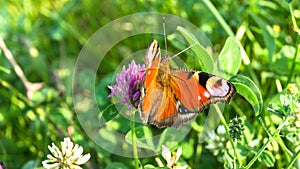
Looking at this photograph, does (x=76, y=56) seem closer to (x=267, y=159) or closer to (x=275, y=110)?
(x=267, y=159)

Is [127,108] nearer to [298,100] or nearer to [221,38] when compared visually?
[298,100]

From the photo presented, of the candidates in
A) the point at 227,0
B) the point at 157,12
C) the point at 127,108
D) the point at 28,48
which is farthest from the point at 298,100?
the point at 28,48

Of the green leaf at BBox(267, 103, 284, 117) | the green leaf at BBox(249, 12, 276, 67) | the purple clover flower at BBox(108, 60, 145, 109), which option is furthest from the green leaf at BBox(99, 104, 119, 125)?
the green leaf at BBox(249, 12, 276, 67)

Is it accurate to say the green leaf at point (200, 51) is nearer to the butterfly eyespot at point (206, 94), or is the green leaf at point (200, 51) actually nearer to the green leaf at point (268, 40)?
the butterfly eyespot at point (206, 94)

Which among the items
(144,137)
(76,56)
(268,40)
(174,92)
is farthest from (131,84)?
(76,56)

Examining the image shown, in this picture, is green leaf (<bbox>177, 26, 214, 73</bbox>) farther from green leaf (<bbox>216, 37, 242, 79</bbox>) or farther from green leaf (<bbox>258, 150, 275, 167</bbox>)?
green leaf (<bbox>258, 150, 275, 167</bbox>)
